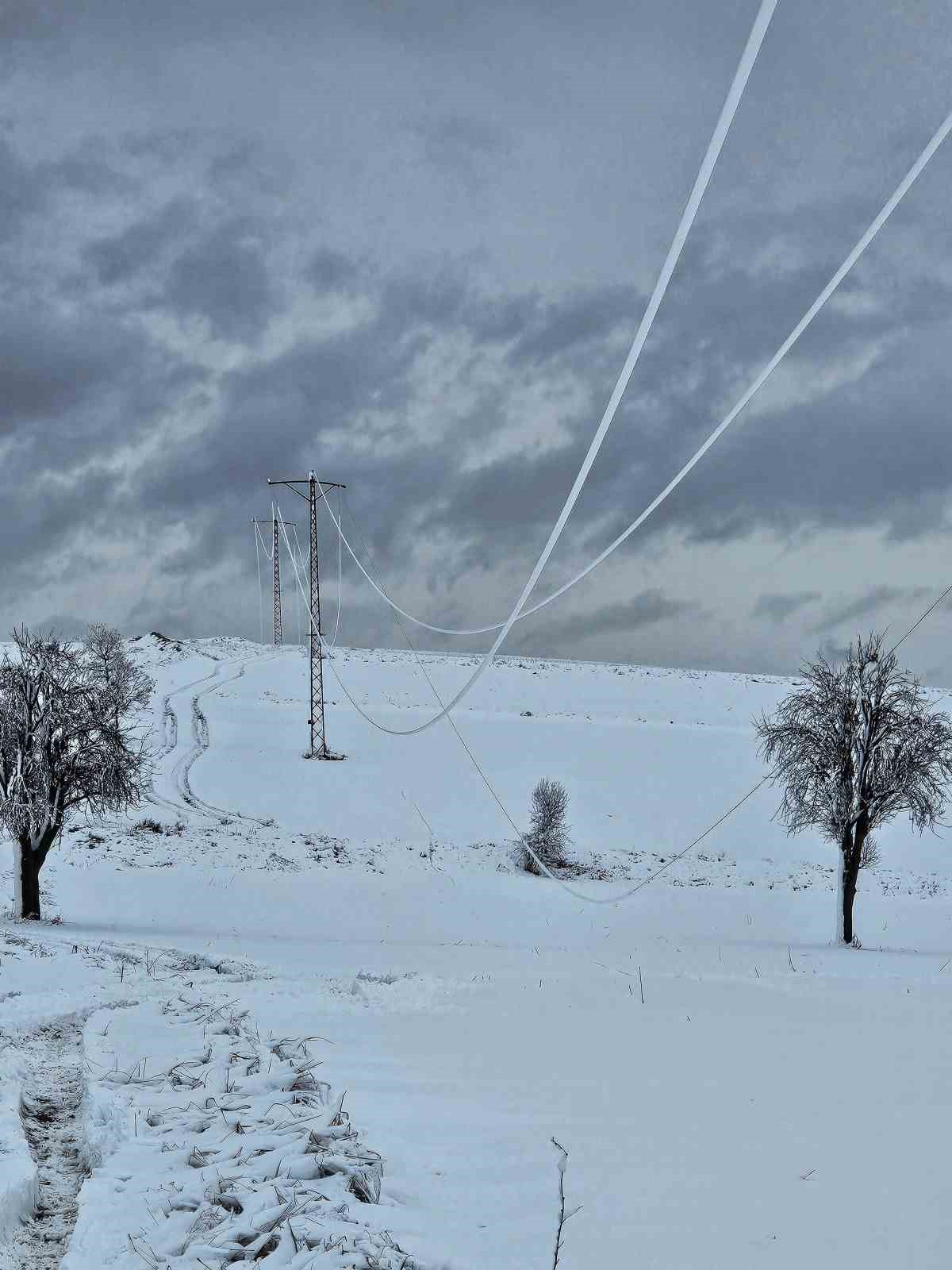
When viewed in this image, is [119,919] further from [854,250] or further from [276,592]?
[276,592]

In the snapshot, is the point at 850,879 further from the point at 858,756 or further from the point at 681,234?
the point at 681,234

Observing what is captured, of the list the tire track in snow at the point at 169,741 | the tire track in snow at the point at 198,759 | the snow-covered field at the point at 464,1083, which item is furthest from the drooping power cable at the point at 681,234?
the tire track in snow at the point at 198,759

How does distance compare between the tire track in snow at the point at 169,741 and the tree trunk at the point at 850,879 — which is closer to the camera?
the tree trunk at the point at 850,879

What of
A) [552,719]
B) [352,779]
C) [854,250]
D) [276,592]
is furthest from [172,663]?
[854,250]

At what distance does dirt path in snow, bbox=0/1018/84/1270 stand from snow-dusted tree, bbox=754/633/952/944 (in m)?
17.0

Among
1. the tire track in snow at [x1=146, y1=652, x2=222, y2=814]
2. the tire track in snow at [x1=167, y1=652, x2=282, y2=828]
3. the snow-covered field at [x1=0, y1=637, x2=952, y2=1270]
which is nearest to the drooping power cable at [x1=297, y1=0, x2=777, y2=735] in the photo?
the snow-covered field at [x1=0, y1=637, x2=952, y2=1270]

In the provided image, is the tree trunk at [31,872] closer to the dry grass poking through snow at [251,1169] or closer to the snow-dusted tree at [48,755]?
the snow-dusted tree at [48,755]

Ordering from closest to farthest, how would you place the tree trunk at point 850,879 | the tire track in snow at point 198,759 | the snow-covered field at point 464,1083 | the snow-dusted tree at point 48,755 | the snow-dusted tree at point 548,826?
the snow-covered field at point 464,1083
the snow-dusted tree at point 48,755
the tree trunk at point 850,879
the snow-dusted tree at point 548,826
the tire track in snow at point 198,759

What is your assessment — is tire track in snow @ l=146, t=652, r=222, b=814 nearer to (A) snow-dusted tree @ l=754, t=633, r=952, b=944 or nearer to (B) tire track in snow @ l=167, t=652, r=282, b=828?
(B) tire track in snow @ l=167, t=652, r=282, b=828

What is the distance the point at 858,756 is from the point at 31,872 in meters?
19.2

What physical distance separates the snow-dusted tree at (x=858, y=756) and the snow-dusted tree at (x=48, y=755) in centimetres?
1519

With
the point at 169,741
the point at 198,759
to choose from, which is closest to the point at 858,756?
the point at 198,759

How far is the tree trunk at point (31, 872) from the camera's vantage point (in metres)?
22.2

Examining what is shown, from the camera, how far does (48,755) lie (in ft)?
72.2
